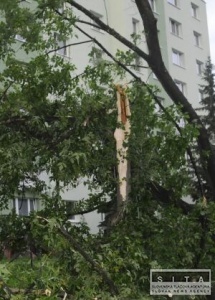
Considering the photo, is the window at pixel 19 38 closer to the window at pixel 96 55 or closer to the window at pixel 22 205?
the window at pixel 96 55

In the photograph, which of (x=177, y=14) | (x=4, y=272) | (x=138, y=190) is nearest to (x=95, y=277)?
(x=4, y=272)

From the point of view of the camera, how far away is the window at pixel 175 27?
31.7 metres

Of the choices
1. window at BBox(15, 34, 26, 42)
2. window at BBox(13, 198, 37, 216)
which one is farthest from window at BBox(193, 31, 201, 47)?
window at BBox(15, 34, 26, 42)

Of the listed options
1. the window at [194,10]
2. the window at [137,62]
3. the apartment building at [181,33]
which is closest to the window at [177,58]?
the apartment building at [181,33]

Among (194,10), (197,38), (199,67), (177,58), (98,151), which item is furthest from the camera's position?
(194,10)

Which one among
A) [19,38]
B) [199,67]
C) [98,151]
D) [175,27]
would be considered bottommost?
[98,151]

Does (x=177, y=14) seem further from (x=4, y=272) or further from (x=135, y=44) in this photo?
(x=4, y=272)

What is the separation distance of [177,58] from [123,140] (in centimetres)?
2732

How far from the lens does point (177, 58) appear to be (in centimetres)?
3159

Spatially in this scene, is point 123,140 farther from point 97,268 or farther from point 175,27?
point 175,27

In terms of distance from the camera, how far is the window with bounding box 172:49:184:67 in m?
31.1

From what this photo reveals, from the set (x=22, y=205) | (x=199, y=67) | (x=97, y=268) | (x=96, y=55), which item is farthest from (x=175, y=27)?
(x=97, y=268)

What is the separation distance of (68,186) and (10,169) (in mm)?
549

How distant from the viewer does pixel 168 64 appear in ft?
97.9
